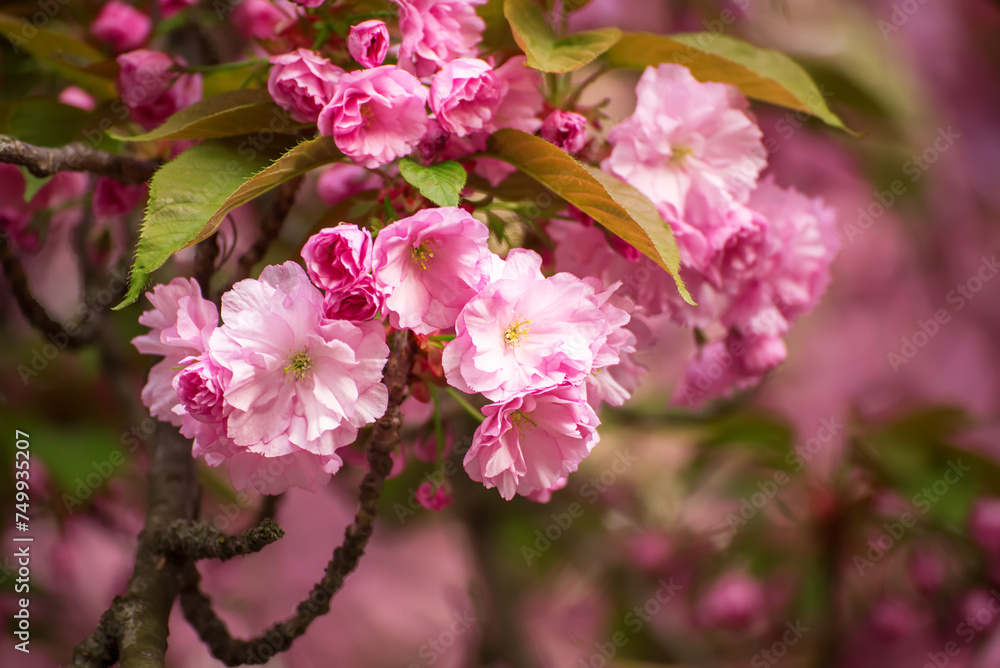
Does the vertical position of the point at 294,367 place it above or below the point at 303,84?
below

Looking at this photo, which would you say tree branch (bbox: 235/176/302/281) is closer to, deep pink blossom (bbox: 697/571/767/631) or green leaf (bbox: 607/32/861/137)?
green leaf (bbox: 607/32/861/137)

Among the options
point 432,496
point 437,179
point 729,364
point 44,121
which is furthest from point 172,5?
point 729,364

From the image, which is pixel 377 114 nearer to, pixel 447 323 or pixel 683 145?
pixel 447 323

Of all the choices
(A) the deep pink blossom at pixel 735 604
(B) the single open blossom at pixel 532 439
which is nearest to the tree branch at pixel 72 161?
(B) the single open blossom at pixel 532 439

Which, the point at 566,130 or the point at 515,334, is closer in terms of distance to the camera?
the point at 515,334

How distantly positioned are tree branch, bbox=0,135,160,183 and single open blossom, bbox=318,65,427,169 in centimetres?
25

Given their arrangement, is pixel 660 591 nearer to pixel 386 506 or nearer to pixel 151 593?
pixel 386 506

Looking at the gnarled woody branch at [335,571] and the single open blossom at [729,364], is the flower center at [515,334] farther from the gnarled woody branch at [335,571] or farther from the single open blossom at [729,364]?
the single open blossom at [729,364]

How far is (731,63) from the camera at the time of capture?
0.70 m

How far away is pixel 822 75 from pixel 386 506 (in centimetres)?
134

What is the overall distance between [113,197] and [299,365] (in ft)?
1.25

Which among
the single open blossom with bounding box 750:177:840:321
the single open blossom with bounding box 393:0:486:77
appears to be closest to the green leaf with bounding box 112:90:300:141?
the single open blossom with bounding box 393:0:486:77

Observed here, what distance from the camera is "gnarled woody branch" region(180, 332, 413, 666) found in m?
0.58

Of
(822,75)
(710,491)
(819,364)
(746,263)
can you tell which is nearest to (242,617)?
(710,491)
